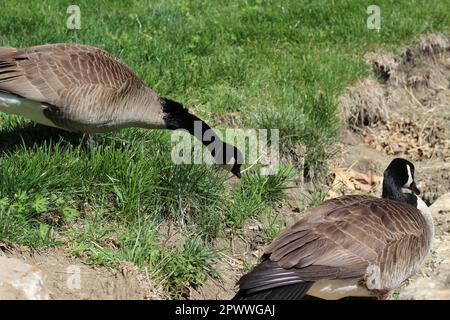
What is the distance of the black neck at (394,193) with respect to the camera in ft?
19.0

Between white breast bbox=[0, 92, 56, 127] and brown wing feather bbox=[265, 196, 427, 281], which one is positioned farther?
white breast bbox=[0, 92, 56, 127]

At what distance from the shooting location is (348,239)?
484 cm

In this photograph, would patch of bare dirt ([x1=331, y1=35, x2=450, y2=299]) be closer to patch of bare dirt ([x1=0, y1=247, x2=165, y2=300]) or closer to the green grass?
the green grass

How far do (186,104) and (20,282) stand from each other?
3.59m

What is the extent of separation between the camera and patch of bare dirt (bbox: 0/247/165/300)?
461 centimetres

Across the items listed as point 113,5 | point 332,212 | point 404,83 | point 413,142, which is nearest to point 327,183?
point 413,142

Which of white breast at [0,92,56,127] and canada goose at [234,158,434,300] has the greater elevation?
white breast at [0,92,56,127]

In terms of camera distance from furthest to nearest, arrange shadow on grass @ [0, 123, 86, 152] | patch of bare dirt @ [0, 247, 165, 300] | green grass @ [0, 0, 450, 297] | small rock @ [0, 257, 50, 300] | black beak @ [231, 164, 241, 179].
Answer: black beak @ [231, 164, 241, 179]
shadow on grass @ [0, 123, 86, 152]
green grass @ [0, 0, 450, 297]
patch of bare dirt @ [0, 247, 165, 300]
small rock @ [0, 257, 50, 300]

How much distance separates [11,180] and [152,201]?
1.08 metres

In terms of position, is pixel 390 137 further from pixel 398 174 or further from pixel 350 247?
pixel 350 247

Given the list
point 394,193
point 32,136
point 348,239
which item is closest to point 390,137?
point 394,193

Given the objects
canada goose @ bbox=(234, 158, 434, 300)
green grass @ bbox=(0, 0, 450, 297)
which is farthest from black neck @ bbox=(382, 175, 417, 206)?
green grass @ bbox=(0, 0, 450, 297)

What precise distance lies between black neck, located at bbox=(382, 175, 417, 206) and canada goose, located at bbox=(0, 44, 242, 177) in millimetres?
1266

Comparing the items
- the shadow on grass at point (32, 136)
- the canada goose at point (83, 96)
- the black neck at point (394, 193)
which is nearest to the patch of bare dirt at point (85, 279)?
the shadow on grass at point (32, 136)
